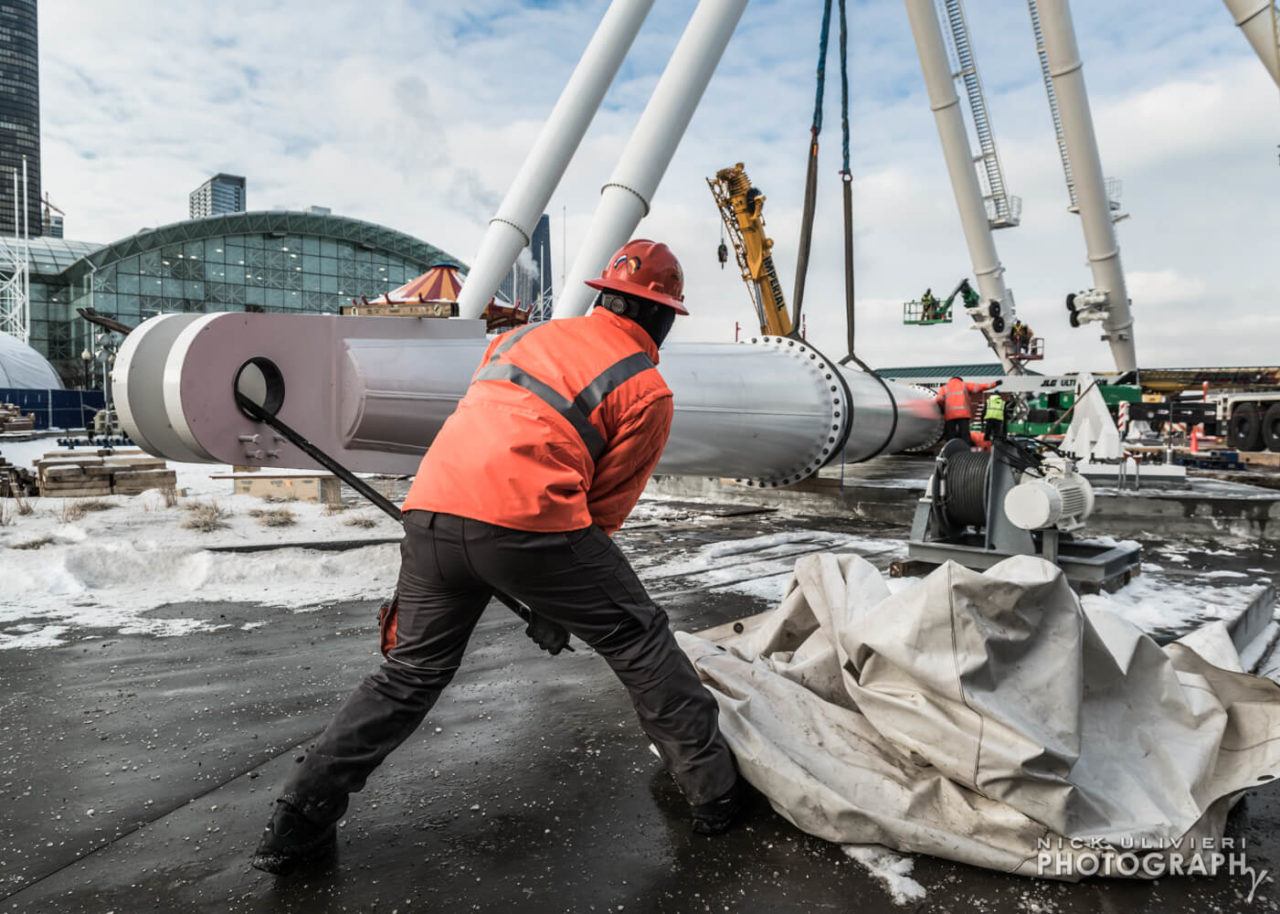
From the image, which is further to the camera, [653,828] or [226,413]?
[226,413]

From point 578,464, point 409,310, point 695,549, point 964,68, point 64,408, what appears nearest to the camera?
point 578,464

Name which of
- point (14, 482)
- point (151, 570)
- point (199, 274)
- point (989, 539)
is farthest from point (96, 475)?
point (199, 274)

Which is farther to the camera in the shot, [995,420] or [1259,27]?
[1259,27]

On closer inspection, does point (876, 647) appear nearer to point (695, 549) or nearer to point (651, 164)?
point (695, 549)

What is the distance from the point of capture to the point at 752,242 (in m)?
12.5

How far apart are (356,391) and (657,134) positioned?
16.6 ft

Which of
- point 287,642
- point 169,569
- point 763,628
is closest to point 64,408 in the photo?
point 169,569

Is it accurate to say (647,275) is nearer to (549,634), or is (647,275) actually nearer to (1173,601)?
(549,634)

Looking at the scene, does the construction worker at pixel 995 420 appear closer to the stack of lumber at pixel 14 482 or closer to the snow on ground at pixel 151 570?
the snow on ground at pixel 151 570

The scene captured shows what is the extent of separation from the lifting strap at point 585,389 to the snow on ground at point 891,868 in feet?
4.04

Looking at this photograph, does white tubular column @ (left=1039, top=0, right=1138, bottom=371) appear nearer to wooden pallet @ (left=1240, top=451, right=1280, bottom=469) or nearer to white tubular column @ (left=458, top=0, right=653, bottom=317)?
wooden pallet @ (left=1240, top=451, right=1280, bottom=469)

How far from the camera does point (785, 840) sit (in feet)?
6.82

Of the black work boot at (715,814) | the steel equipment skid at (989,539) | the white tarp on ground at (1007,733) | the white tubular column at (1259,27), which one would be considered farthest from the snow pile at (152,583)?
the white tubular column at (1259,27)

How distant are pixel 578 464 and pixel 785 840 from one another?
1155mm
